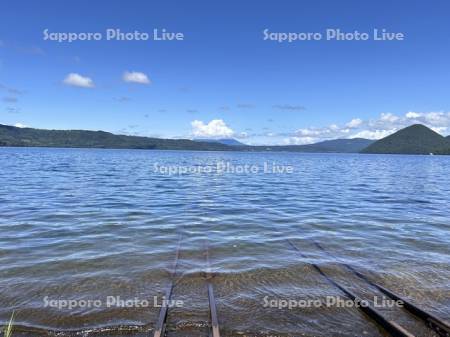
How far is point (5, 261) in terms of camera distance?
11672 mm

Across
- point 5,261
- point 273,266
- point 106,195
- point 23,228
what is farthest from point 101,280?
point 106,195

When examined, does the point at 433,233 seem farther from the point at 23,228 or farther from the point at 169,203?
the point at 23,228

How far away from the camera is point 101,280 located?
34.1 feet

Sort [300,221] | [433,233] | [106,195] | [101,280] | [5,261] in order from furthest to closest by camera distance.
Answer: [106,195] → [300,221] → [433,233] → [5,261] → [101,280]

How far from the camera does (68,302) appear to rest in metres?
8.90

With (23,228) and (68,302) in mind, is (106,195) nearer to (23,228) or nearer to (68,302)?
(23,228)

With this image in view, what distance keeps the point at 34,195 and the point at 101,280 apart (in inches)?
793

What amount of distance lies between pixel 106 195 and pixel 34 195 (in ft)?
16.9

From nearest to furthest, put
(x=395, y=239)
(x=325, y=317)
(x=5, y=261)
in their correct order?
1. (x=325, y=317)
2. (x=5, y=261)
3. (x=395, y=239)

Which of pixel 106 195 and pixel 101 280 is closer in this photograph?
pixel 101 280

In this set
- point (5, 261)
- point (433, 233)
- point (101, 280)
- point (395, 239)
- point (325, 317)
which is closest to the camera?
point (325, 317)

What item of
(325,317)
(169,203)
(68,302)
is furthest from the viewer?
(169,203)

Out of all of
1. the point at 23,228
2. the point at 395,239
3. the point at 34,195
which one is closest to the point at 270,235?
the point at 395,239

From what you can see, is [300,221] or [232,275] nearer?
[232,275]
